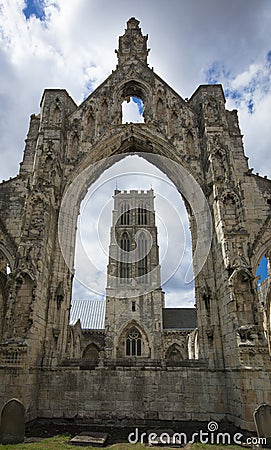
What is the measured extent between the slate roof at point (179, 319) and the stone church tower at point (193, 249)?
82.2ft

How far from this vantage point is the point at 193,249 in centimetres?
1155

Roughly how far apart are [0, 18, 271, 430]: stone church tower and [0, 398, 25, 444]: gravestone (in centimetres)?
172

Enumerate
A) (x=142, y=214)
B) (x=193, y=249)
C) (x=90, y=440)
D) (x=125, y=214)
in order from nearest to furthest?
(x=90, y=440), (x=193, y=249), (x=142, y=214), (x=125, y=214)

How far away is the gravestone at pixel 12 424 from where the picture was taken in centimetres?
618

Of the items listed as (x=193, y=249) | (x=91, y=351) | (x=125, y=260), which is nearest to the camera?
(x=193, y=249)

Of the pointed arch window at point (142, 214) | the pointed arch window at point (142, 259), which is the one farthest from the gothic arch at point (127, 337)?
the pointed arch window at point (142, 214)

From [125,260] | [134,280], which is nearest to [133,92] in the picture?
[134,280]

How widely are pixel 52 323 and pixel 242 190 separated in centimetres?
888

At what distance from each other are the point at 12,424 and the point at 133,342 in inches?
950

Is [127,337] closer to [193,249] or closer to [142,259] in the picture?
[142,259]

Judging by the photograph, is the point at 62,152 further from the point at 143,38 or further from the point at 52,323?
the point at 143,38

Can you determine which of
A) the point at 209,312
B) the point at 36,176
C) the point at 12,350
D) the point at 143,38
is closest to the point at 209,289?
the point at 209,312

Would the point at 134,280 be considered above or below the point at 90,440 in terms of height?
above

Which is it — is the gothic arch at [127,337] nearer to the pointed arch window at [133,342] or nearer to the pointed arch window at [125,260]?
the pointed arch window at [133,342]
